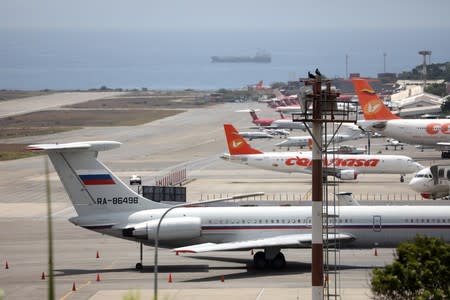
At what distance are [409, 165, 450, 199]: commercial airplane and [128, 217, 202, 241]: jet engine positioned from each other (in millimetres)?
33006

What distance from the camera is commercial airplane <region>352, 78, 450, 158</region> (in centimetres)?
11309

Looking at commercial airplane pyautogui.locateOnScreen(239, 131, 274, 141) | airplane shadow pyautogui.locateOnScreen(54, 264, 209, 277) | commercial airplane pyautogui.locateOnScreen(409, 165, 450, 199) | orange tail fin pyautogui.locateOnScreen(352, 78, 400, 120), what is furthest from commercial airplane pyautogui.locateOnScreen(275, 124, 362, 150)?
airplane shadow pyautogui.locateOnScreen(54, 264, 209, 277)

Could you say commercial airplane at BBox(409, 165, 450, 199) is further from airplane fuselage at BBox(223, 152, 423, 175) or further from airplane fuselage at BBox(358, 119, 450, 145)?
airplane fuselage at BBox(358, 119, 450, 145)

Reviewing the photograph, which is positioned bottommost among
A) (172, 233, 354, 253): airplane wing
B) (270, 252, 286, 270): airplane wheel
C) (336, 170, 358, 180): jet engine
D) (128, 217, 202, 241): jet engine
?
(270, 252, 286, 270): airplane wheel

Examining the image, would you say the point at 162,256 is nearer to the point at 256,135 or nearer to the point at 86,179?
the point at 86,179

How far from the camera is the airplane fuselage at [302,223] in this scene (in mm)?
49688

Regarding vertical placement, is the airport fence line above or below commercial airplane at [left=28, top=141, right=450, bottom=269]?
below

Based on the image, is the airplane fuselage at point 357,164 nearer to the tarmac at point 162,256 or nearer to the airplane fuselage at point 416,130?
the tarmac at point 162,256

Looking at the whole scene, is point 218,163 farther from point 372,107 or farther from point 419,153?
point 419,153

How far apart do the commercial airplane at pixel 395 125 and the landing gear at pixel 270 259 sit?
6451 cm

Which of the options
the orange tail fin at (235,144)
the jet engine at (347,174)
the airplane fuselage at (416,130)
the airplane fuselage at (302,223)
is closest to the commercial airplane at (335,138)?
the airplane fuselage at (416,130)

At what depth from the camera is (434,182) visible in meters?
77.8

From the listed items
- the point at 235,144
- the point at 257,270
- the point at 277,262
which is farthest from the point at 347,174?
the point at 257,270

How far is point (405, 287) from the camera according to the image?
3281cm
